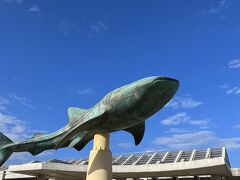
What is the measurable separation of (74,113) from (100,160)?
2.85m

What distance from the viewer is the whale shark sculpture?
1341cm

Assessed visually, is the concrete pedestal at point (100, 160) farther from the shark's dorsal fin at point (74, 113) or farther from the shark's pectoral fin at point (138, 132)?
the shark's pectoral fin at point (138, 132)

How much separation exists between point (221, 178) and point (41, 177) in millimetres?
21027

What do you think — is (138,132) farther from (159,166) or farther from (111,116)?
(159,166)

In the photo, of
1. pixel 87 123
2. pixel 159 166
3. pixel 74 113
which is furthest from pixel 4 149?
pixel 159 166

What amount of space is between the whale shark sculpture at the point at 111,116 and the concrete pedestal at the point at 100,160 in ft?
1.45

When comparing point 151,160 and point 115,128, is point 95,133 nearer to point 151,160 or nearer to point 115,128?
point 115,128

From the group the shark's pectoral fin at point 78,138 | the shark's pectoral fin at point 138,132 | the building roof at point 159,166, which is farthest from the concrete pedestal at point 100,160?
the building roof at point 159,166

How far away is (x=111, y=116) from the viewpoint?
14266 millimetres

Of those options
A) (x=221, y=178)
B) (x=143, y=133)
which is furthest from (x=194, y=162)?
(x=143, y=133)

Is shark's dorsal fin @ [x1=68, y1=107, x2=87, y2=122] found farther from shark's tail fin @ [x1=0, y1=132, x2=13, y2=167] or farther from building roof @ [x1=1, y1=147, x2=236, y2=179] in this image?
building roof @ [x1=1, y1=147, x2=236, y2=179]

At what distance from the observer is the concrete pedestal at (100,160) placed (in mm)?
14720

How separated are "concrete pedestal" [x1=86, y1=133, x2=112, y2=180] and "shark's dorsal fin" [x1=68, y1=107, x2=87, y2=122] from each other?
1.36 m

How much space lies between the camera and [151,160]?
1535 inches
